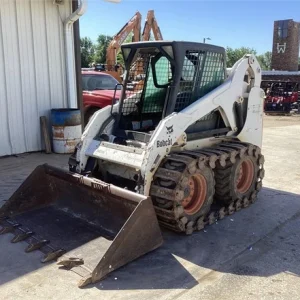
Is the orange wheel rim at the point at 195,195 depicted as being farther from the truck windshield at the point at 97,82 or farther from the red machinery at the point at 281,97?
the red machinery at the point at 281,97

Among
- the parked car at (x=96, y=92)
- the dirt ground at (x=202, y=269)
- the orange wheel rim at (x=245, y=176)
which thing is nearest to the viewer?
the dirt ground at (x=202, y=269)

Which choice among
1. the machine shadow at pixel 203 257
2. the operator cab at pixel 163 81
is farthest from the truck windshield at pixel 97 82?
the machine shadow at pixel 203 257

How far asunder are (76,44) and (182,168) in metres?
5.88

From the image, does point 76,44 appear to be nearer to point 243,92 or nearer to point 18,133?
point 18,133

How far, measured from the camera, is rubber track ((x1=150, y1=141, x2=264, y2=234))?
4055 mm

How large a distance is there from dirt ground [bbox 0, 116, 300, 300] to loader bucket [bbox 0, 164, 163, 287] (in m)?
0.12

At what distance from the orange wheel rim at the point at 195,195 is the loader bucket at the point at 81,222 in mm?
696

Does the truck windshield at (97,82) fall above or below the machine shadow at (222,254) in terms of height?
above

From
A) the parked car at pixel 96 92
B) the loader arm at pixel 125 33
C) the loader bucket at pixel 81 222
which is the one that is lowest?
the loader bucket at pixel 81 222

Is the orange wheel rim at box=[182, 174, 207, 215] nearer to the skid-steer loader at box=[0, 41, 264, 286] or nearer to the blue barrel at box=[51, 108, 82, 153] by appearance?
the skid-steer loader at box=[0, 41, 264, 286]

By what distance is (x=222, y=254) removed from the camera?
3.90m

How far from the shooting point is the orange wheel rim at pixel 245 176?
534cm

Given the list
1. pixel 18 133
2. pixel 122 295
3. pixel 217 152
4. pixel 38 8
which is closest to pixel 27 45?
pixel 38 8

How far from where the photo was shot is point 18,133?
8141mm
